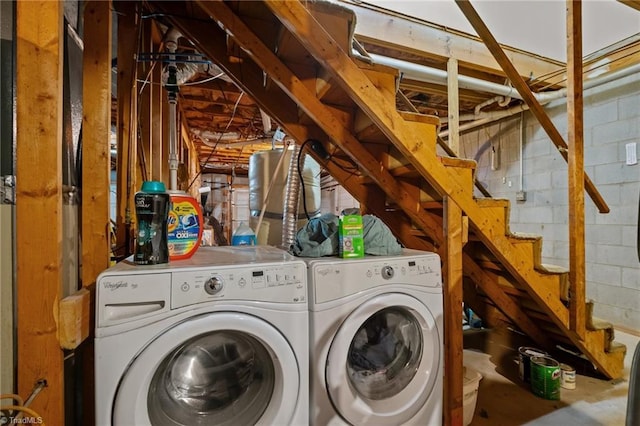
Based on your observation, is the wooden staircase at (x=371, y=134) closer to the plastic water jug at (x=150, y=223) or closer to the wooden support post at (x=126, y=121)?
the wooden support post at (x=126, y=121)

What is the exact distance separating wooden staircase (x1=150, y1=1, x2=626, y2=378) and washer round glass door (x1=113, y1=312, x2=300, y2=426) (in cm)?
99

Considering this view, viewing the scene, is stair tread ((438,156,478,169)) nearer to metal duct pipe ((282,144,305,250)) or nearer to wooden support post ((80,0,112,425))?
Answer: metal duct pipe ((282,144,305,250))

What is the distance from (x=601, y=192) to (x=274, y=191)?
305 centimetres

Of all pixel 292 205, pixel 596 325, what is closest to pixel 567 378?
pixel 596 325

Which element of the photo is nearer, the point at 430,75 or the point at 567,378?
the point at 567,378

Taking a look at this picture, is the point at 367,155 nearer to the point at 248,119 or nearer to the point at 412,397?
the point at 412,397

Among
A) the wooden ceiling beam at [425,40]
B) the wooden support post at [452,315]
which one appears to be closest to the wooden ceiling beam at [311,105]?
the wooden support post at [452,315]

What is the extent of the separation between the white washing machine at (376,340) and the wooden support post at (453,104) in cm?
158

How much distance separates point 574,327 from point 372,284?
4.73 ft

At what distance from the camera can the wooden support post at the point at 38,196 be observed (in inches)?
31.4

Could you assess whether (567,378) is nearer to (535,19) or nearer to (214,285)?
(214,285)

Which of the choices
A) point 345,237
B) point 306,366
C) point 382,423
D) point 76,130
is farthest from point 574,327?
point 76,130

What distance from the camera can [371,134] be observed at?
1.66 meters

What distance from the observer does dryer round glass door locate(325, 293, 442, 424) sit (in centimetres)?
117
